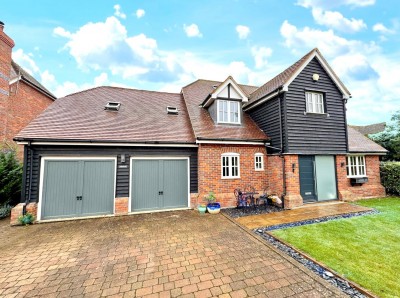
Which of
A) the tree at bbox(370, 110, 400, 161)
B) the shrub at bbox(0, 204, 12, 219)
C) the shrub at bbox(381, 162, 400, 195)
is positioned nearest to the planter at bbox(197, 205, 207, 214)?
the shrub at bbox(0, 204, 12, 219)

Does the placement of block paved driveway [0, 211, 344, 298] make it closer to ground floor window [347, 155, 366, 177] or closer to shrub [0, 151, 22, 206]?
shrub [0, 151, 22, 206]

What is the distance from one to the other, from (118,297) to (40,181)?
6.92 metres

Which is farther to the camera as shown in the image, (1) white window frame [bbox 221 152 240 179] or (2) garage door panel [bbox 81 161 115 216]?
(1) white window frame [bbox 221 152 240 179]

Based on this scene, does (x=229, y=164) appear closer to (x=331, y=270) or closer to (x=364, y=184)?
(x=331, y=270)

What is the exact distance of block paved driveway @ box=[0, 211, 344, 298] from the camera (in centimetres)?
311

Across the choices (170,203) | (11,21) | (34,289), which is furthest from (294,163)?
(11,21)

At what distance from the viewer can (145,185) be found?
8.27 m

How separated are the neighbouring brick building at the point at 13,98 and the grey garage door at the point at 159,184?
8934mm

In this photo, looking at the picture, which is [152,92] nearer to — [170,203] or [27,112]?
[170,203]

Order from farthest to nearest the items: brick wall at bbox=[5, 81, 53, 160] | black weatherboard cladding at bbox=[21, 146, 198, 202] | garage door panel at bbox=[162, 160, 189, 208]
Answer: brick wall at bbox=[5, 81, 53, 160], garage door panel at bbox=[162, 160, 189, 208], black weatherboard cladding at bbox=[21, 146, 198, 202]

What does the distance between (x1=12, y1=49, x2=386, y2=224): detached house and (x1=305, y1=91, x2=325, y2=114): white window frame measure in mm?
61

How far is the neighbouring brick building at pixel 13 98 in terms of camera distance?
1038 centimetres

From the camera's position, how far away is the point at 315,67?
990cm

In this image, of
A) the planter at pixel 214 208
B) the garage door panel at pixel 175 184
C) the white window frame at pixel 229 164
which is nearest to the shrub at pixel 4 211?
the garage door panel at pixel 175 184
